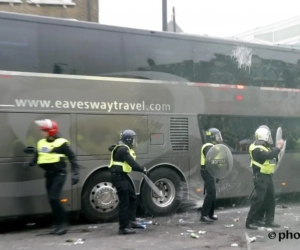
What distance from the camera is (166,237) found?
819 cm

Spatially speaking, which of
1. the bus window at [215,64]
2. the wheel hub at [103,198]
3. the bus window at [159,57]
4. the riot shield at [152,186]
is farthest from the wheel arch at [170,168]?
the bus window at [215,64]

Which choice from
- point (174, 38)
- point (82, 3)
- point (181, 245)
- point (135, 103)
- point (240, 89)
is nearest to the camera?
point (181, 245)

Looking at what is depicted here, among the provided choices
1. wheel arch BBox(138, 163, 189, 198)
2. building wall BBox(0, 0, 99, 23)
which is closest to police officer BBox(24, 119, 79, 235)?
wheel arch BBox(138, 163, 189, 198)

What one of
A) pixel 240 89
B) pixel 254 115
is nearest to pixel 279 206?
pixel 254 115

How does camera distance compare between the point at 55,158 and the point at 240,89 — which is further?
the point at 240,89

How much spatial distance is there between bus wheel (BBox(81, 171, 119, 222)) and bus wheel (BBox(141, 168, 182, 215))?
0.77 meters

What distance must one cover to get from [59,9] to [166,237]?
1081 centimetres

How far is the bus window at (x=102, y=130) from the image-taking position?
9.50 meters

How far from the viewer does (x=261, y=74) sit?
1202 centimetres

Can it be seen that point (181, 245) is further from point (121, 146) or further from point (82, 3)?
point (82, 3)

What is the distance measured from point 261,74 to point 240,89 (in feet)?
2.66

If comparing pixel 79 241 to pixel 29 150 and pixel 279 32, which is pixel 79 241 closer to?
pixel 29 150

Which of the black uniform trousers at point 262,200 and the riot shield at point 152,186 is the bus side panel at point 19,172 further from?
the black uniform trousers at point 262,200

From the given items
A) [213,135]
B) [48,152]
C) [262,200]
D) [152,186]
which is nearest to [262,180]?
[262,200]
